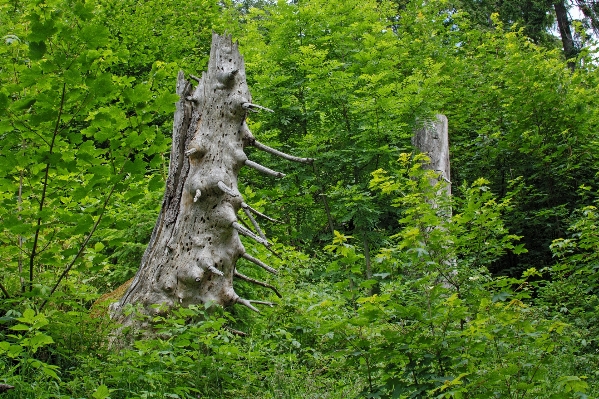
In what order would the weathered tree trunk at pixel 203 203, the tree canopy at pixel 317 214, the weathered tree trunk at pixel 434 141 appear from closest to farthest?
the tree canopy at pixel 317 214, the weathered tree trunk at pixel 203 203, the weathered tree trunk at pixel 434 141

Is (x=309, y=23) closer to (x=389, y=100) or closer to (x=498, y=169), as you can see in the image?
(x=389, y=100)

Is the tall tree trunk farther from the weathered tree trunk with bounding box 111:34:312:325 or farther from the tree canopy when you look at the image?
the weathered tree trunk with bounding box 111:34:312:325

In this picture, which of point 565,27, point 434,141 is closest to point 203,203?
point 434,141

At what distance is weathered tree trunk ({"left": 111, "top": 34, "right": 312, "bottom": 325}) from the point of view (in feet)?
15.1

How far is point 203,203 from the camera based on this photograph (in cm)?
479

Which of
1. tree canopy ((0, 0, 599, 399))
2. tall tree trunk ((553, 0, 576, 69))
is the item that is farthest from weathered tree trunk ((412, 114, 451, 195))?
tall tree trunk ((553, 0, 576, 69))

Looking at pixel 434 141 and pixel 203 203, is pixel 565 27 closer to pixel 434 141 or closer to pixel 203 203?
pixel 434 141

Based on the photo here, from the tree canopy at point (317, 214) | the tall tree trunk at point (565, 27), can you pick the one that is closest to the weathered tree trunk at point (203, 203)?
the tree canopy at point (317, 214)

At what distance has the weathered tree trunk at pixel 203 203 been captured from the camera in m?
4.61

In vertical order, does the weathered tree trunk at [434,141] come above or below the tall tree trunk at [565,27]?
below

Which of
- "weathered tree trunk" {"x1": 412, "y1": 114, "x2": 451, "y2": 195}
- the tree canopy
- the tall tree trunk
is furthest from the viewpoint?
the tall tree trunk

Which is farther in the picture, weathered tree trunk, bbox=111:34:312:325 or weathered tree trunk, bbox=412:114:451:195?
weathered tree trunk, bbox=412:114:451:195

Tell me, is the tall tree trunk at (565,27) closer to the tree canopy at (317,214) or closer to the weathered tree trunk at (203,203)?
the tree canopy at (317,214)

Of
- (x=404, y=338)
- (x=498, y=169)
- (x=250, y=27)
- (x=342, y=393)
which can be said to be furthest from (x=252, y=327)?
(x=250, y=27)
